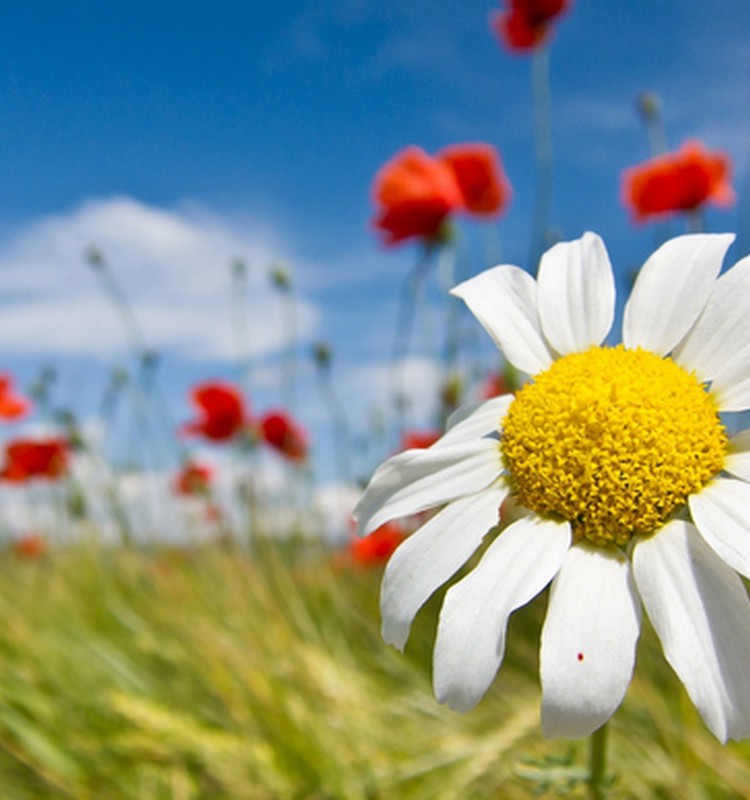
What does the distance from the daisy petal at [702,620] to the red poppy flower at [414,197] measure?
1.54m

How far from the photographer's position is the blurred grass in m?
1.33

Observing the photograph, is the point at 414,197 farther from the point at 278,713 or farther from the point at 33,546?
the point at 33,546

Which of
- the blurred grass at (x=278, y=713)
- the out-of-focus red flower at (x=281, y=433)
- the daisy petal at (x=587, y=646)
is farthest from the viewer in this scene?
the out-of-focus red flower at (x=281, y=433)

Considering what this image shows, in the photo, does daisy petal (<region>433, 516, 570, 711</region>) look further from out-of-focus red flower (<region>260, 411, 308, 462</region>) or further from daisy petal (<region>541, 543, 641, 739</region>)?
out-of-focus red flower (<region>260, 411, 308, 462</region>)

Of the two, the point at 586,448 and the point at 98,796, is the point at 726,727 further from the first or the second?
the point at 98,796

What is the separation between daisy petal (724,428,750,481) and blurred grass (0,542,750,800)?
0.25m

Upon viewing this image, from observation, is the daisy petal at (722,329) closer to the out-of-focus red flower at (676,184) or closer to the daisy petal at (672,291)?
the daisy petal at (672,291)

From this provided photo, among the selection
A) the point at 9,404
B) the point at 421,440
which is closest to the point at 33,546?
the point at 9,404

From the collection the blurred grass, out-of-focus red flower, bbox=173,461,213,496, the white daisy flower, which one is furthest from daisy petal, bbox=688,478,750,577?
out-of-focus red flower, bbox=173,461,213,496

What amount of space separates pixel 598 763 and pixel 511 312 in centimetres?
33

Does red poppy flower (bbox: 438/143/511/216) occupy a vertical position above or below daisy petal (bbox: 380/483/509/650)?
above

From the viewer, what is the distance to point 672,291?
0.70 m

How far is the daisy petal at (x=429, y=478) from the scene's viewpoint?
664 mm

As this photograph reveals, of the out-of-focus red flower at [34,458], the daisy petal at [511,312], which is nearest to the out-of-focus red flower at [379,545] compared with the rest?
the out-of-focus red flower at [34,458]
